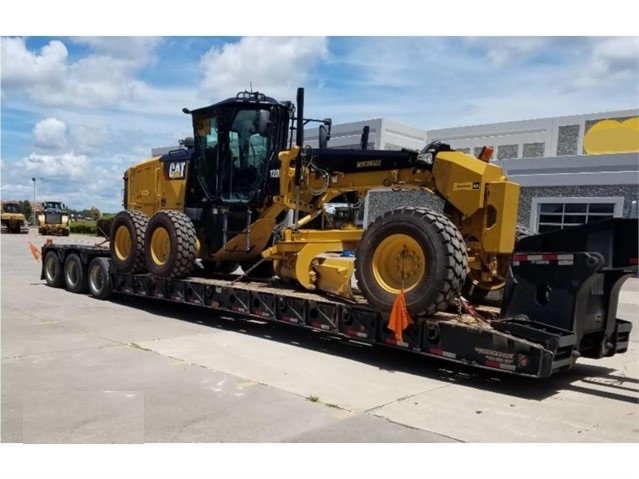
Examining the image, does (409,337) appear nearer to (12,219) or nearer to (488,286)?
(488,286)

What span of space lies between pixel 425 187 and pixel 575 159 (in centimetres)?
1829

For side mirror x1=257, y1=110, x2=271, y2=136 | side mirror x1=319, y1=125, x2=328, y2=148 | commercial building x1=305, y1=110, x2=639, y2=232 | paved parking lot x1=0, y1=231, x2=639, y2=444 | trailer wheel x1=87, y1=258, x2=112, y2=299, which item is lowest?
paved parking lot x1=0, y1=231, x2=639, y2=444

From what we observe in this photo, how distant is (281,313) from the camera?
8227 mm

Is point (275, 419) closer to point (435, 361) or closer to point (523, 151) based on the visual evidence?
point (435, 361)

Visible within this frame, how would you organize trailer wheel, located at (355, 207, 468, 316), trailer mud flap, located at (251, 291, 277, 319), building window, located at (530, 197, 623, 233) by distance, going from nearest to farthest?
trailer wheel, located at (355, 207, 468, 316)
trailer mud flap, located at (251, 291, 277, 319)
building window, located at (530, 197, 623, 233)

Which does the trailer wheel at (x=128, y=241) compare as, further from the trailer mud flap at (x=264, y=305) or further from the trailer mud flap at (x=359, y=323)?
the trailer mud flap at (x=359, y=323)

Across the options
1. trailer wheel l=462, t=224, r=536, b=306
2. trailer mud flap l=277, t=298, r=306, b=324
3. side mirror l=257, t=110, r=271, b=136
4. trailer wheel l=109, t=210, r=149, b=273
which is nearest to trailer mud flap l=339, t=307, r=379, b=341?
trailer mud flap l=277, t=298, r=306, b=324

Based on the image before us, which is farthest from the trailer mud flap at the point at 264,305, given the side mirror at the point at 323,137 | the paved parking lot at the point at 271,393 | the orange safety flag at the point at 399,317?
the side mirror at the point at 323,137

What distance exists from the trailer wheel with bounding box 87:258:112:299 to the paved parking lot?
104 inches

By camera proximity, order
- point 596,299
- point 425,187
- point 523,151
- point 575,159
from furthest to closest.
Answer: point 523,151, point 575,159, point 425,187, point 596,299

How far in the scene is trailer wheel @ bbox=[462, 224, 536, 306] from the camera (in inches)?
292

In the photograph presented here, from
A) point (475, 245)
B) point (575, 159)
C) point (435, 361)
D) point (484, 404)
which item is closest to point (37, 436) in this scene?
point (484, 404)

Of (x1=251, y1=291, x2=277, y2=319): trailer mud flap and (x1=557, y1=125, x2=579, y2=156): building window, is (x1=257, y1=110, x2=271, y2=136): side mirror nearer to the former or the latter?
(x1=251, y1=291, x2=277, y2=319): trailer mud flap

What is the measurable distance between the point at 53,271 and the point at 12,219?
3502 centimetres
